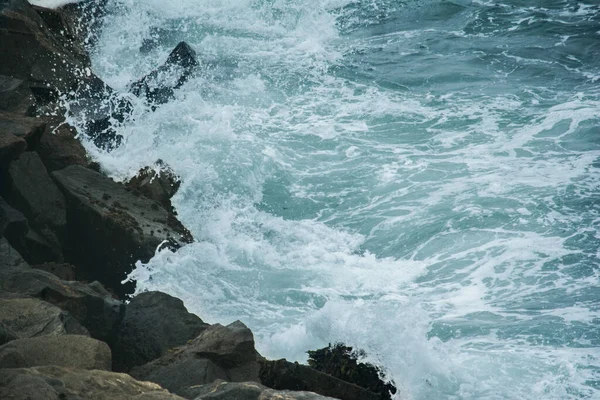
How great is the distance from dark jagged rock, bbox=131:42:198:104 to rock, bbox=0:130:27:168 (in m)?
5.31

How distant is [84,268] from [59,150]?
1920mm

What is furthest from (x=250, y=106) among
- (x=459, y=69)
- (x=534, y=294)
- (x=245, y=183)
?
(x=534, y=294)

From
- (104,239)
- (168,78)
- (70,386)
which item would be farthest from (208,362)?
(168,78)

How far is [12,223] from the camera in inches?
316

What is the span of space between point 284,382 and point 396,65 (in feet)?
37.1

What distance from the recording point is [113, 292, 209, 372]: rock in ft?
23.4

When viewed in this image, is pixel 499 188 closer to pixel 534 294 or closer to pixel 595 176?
pixel 595 176

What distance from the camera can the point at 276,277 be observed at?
9719mm

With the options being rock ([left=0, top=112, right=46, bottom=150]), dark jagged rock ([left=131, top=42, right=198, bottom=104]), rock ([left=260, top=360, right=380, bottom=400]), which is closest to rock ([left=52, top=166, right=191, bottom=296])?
rock ([left=0, top=112, right=46, bottom=150])

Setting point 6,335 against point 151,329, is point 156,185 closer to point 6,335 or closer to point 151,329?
point 151,329

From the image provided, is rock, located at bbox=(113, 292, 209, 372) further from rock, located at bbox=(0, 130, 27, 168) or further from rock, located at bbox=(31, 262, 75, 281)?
rock, located at bbox=(0, 130, 27, 168)

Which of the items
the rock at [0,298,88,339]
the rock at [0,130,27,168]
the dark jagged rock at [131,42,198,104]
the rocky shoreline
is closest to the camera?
the rocky shoreline

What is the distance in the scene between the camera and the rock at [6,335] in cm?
544

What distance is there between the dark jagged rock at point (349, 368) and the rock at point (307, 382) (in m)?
0.56
